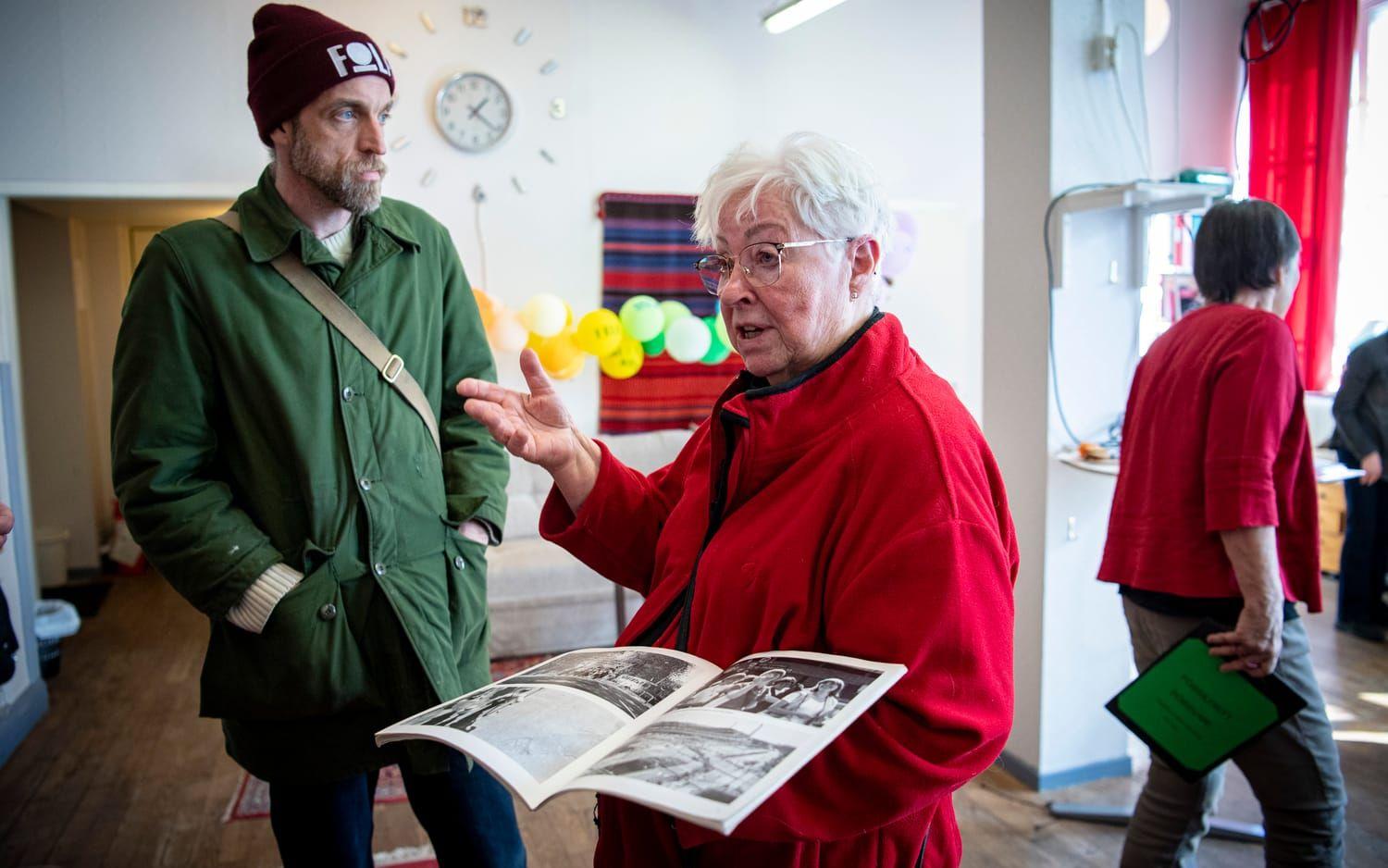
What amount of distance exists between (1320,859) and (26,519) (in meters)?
4.85

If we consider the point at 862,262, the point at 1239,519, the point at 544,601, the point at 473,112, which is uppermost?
the point at 473,112

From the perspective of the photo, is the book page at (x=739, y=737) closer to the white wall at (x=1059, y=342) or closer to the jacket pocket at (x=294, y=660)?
the jacket pocket at (x=294, y=660)

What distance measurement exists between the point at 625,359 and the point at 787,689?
4055mm

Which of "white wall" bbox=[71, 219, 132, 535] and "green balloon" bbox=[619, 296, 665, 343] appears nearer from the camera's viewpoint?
"green balloon" bbox=[619, 296, 665, 343]

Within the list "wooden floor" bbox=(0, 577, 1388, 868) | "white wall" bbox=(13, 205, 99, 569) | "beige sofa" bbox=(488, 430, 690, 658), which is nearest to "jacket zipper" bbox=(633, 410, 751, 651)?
"wooden floor" bbox=(0, 577, 1388, 868)

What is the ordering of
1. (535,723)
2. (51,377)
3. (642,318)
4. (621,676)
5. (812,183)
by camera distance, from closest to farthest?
1. (535,723)
2. (621,676)
3. (812,183)
4. (642,318)
5. (51,377)

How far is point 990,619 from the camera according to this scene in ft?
3.13

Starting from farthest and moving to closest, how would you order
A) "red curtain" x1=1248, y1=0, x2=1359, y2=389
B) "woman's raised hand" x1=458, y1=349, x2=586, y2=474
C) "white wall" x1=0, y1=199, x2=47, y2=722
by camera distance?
"red curtain" x1=1248, y1=0, x2=1359, y2=389
"white wall" x1=0, y1=199, x2=47, y2=722
"woman's raised hand" x1=458, y1=349, x2=586, y2=474

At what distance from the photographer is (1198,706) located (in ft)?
6.09

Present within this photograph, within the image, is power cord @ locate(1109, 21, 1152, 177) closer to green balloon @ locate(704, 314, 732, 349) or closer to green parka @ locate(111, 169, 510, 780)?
green parka @ locate(111, 169, 510, 780)

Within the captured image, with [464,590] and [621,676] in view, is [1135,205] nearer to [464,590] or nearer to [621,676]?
[464,590]

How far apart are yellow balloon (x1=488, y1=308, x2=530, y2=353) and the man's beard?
9.54ft

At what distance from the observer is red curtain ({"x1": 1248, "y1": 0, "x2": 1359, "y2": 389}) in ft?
18.5

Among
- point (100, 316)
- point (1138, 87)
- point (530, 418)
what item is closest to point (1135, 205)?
point (1138, 87)
